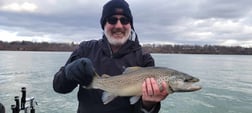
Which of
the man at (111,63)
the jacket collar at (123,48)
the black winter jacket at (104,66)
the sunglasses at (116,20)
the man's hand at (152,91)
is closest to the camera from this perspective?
Answer: the man's hand at (152,91)

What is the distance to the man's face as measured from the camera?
12.0 feet

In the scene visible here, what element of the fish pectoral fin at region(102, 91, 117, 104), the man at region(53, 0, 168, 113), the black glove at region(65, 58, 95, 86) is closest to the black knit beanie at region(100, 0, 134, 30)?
the man at region(53, 0, 168, 113)

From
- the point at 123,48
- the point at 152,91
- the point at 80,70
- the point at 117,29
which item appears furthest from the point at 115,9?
the point at 152,91

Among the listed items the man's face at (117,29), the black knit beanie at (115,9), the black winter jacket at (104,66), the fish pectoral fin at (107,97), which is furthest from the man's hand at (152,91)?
the black knit beanie at (115,9)

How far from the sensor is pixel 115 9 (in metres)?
3.84

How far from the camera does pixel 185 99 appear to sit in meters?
16.7

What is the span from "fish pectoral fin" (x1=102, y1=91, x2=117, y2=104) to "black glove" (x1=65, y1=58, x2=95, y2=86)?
0.87 feet

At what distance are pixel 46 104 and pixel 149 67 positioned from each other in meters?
11.9

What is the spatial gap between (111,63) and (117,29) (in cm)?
43

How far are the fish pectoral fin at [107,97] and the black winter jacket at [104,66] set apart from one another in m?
0.06

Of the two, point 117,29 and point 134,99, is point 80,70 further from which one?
point 117,29

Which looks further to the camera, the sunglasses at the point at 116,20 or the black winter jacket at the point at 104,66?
the sunglasses at the point at 116,20

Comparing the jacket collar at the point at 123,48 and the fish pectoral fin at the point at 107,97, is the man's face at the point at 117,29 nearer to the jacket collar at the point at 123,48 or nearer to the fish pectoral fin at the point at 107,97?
the jacket collar at the point at 123,48

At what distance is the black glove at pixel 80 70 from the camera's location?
316cm
